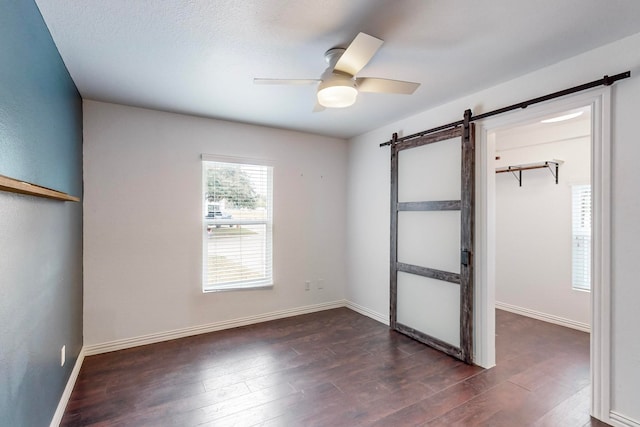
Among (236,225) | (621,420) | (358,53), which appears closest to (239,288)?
(236,225)

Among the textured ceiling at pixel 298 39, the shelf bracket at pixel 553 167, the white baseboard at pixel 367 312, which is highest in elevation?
→ the textured ceiling at pixel 298 39

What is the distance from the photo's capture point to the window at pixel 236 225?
144 inches

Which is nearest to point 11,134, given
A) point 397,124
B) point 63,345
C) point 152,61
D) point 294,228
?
point 152,61

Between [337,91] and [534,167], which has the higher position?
[337,91]

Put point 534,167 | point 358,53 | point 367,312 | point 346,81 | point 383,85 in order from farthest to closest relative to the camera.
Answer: point 367,312 → point 534,167 → point 383,85 → point 346,81 → point 358,53

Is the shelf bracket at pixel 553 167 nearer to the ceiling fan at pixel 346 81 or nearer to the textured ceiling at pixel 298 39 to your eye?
the textured ceiling at pixel 298 39

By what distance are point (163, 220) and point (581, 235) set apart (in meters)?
4.87

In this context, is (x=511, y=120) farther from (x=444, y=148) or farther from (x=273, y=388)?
(x=273, y=388)

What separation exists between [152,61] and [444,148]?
2.68 m

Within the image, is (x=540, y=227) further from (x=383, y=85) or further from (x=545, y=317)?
(x=383, y=85)

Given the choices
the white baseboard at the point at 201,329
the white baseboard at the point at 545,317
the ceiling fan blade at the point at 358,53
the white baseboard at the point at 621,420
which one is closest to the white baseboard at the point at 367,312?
the white baseboard at the point at 201,329

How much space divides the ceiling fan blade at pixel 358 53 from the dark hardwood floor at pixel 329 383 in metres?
2.30

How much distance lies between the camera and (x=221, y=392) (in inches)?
94.8

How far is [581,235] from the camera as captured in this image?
3.74 meters
